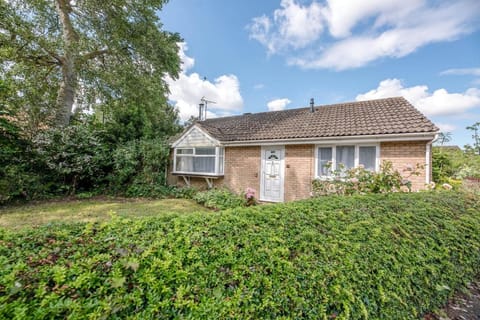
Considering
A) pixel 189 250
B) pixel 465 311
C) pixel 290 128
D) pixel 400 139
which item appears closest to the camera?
pixel 189 250

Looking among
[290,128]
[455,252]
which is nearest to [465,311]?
A: [455,252]

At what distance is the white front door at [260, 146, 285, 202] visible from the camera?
9.18 metres

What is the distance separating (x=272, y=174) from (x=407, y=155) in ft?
15.9

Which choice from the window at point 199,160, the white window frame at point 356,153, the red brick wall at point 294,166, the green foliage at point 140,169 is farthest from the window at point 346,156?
the green foliage at point 140,169

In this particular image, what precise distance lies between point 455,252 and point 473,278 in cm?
91

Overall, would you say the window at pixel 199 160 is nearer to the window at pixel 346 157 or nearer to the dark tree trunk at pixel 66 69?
the window at pixel 346 157

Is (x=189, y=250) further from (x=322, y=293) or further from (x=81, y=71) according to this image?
(x=81, y=71)

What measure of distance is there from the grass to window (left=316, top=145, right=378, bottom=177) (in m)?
5.17

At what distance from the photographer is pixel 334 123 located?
886 cm

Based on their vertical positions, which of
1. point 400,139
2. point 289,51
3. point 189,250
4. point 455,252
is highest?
point 289,51

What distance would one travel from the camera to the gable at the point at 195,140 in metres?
10.5

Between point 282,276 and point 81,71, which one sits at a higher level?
point 81,71

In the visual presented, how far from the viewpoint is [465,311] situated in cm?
284

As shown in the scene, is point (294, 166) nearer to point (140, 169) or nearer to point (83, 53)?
point (140, 169)
